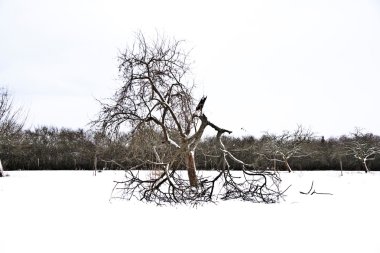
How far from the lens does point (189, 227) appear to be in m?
5.84

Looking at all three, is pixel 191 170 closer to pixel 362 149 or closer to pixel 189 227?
pixel 189 227

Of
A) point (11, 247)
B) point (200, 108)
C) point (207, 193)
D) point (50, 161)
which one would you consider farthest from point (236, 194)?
point (50, 161)

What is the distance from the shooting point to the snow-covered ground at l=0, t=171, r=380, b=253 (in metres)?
4.57

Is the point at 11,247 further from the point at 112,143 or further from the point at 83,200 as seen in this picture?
the point at 112,143

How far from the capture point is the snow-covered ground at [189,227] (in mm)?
4574

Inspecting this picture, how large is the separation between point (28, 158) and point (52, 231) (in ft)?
138

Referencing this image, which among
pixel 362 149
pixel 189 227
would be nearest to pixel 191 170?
pixel 189 227

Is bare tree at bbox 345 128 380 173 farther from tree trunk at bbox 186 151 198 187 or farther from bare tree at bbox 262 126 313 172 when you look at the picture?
tree trunk at bbox 186 151 198 187

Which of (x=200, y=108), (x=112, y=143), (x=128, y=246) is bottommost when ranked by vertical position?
(x=128, y=246)

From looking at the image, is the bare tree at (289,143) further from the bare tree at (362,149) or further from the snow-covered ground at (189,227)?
the snow-covered ground at (189,227)

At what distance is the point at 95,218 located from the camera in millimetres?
6582

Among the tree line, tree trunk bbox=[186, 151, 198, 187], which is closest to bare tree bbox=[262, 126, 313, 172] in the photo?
the tree line

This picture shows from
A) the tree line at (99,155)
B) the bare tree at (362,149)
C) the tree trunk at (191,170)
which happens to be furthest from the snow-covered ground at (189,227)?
the bare tree at (362,149)

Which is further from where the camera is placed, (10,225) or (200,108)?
(200,108)
